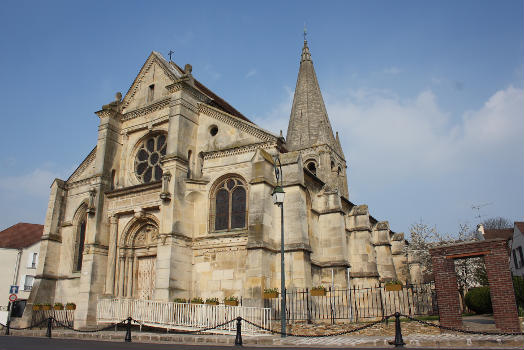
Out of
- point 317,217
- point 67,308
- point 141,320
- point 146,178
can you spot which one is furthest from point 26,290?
point 317,217

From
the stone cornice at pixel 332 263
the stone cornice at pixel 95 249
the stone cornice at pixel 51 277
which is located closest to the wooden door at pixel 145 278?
the stone cornice at pixel 95 249

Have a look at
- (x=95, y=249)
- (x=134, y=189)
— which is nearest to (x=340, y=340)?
(x=134, y=189)

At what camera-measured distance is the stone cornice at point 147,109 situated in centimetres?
2127

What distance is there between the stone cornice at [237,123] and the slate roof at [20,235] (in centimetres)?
2718

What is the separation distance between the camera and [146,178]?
2141 cm

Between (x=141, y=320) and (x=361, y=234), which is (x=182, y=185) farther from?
(x=361, y=234)

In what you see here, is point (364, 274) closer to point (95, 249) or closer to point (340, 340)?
point (340, 340)

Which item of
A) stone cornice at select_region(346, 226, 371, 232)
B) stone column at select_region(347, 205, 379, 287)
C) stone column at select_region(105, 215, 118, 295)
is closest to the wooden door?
stone column at select_region(105, 215, 118, 295)

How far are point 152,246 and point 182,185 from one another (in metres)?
3.53

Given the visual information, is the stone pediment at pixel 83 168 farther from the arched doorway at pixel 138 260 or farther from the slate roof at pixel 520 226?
the slate roof at pixel 520 226

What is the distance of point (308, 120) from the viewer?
1534 inches

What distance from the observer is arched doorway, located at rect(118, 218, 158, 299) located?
19.4 m

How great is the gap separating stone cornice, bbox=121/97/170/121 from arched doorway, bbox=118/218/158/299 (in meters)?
5.86

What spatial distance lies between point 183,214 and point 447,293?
10.9 m
